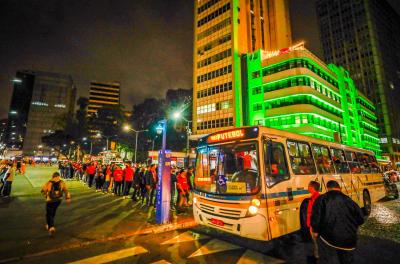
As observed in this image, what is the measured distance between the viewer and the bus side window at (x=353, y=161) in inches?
376

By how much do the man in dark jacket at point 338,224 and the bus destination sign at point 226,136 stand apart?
303 centimetres

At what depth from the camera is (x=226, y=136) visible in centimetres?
705

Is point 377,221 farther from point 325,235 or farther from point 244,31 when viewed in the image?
point 244,31

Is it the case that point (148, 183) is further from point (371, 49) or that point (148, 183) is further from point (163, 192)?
point (371, 49)

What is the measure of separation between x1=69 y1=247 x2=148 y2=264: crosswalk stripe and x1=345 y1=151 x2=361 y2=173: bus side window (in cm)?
891

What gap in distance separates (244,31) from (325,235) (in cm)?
5394

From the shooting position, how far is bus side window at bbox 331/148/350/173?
8.59m

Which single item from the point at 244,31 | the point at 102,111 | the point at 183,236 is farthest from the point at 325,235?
the point at 102,111

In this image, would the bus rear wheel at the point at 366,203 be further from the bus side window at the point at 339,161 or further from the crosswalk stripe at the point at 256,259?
the crosswalk stripe at the point at 256,259

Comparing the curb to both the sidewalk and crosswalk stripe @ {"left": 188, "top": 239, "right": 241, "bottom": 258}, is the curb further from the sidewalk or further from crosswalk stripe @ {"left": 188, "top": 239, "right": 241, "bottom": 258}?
crosswalk stripe @ {"left": 188, "top": 239, "right": 241, "bottom": 258}

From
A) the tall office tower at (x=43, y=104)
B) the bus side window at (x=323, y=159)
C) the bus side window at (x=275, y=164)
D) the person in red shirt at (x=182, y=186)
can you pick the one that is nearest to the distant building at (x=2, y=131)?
the tall office tower at (x=43, y=104)

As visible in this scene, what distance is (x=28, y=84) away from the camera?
13425 centimetres

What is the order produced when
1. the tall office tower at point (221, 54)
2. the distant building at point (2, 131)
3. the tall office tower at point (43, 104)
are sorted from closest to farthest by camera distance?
A: the tall office tower at point (221, 54) < the tall office tower at point (43, 104) < the distant building at point (2, 131)

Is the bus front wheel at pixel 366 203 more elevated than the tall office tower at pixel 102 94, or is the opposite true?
the tall office tower at pixel 102 94
